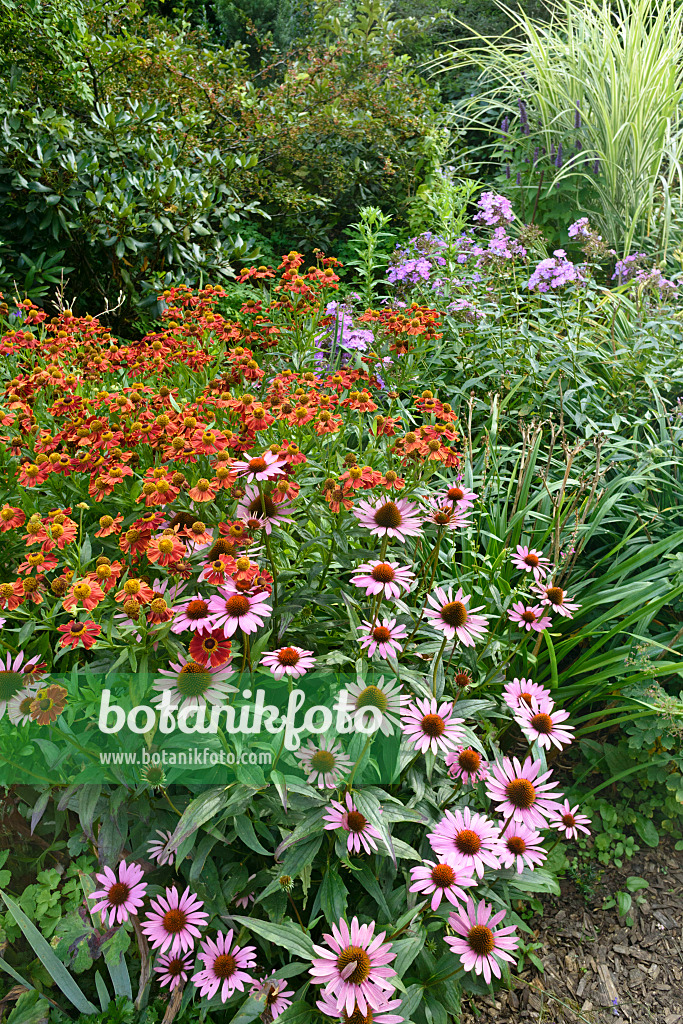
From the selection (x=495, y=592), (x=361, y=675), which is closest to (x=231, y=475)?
(x=361, y=675)

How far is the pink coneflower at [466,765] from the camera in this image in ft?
4.50

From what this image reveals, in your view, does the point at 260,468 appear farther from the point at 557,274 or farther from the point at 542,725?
the point at 557,274

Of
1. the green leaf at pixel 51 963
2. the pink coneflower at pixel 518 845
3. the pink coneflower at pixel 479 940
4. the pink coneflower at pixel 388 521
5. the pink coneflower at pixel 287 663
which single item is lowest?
the green leaf at pixel 51 963

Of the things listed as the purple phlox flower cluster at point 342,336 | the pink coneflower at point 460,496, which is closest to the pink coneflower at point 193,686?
the pink coneflower at point 460,496

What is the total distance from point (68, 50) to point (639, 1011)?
527 cm

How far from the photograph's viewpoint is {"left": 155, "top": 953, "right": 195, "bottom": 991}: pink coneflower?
4.53ft

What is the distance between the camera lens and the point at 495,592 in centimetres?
191

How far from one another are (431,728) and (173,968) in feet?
2.37

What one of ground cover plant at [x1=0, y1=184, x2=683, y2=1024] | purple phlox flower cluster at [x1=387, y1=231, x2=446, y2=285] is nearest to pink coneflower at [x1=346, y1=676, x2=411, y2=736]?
ground cover plant at [x1=0, y1=184, x2=683, y2=1024]

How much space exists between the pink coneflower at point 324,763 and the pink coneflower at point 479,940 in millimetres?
321

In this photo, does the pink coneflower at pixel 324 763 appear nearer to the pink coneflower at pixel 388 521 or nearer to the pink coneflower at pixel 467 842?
the pink coneflower at pixel 467 842

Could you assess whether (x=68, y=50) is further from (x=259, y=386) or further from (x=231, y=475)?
(x=231, y=475)

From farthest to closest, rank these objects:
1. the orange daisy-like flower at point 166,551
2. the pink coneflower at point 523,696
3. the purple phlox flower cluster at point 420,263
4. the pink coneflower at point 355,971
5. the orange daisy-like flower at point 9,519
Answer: the purple phlox flower cluster at point 420,263
the orange daisy-like flower at point 9,519
the pink coneflower at point 523,696
the orange daisy-like flower at point 166,551
the pink coneflower at point 355,971

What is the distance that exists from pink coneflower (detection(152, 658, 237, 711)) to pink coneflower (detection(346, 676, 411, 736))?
0.80ft
